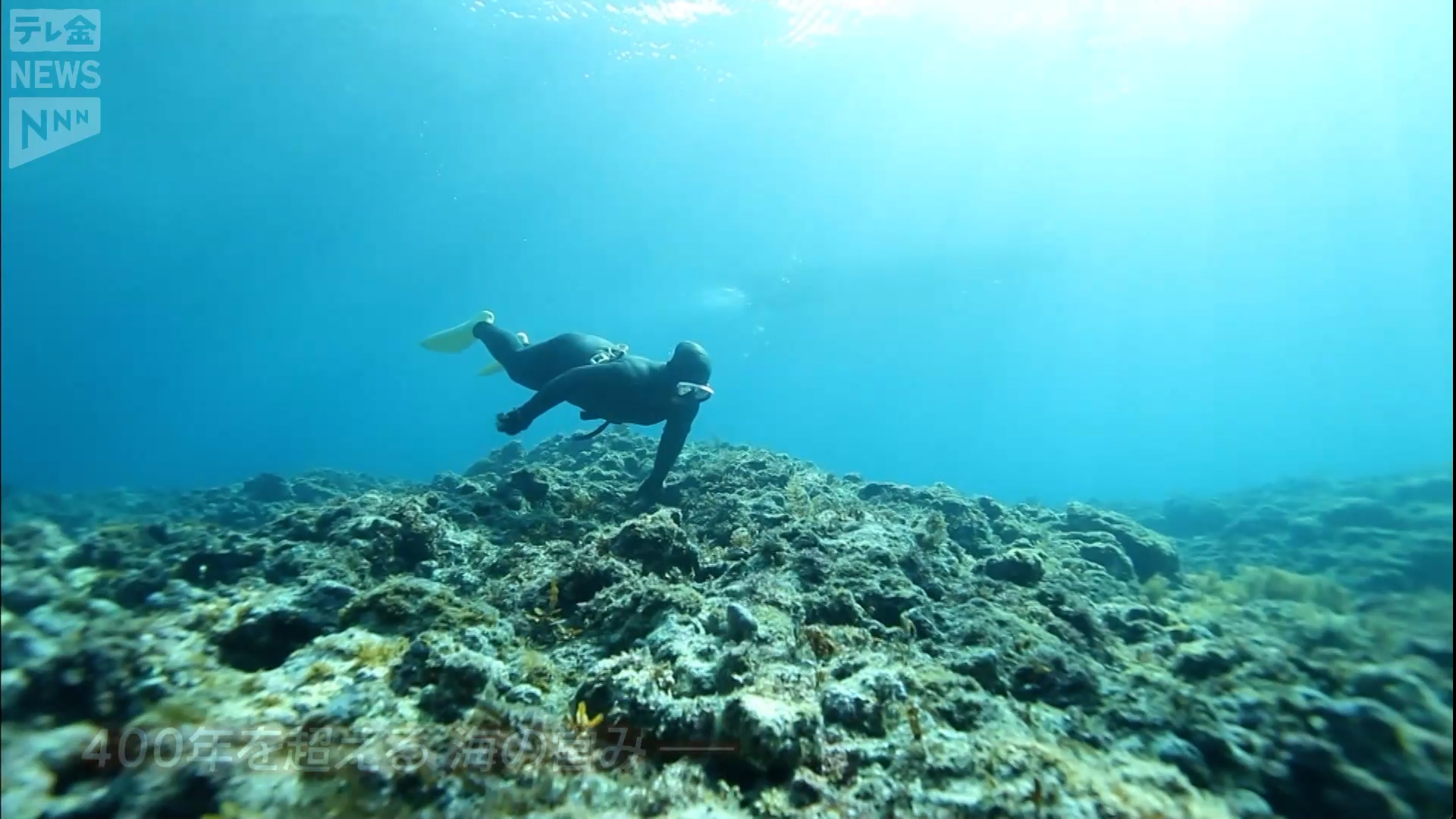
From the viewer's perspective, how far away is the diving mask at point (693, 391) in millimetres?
8961

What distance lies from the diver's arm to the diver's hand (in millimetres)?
2242

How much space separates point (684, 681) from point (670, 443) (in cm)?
584

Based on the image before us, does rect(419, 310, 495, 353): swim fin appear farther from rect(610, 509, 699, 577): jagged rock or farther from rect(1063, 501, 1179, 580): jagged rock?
rect(1063, 501, 1179, 580): jagged rock

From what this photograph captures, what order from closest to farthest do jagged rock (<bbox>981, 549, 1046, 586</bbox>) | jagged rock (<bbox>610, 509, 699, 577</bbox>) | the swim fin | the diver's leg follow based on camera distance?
jagged rock (<bbox>610, 509, 699, 577</bbox>), jagged rock (<bbox>981, 549, 1046, 586</bbox>), the diver's leg, the swim fin

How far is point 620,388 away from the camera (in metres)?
9.12

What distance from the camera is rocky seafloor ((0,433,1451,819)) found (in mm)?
2994

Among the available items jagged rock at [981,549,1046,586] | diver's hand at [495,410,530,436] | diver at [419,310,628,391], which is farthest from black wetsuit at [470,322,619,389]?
jagged rock at [981,549,1046,586]

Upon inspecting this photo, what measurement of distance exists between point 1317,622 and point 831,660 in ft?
10.4

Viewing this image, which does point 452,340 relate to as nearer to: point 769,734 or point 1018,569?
point 1018,569

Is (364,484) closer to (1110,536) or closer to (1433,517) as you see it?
(1110,536)

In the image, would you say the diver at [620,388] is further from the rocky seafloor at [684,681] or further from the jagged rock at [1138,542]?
the jagged rock at [1138,542]

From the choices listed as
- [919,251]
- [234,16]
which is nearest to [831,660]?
[234,16]

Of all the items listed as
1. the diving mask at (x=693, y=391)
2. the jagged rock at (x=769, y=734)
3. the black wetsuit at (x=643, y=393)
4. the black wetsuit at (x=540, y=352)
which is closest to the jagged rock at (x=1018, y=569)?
the diving mask at (x=693, y=391)

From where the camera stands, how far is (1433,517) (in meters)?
4.87
